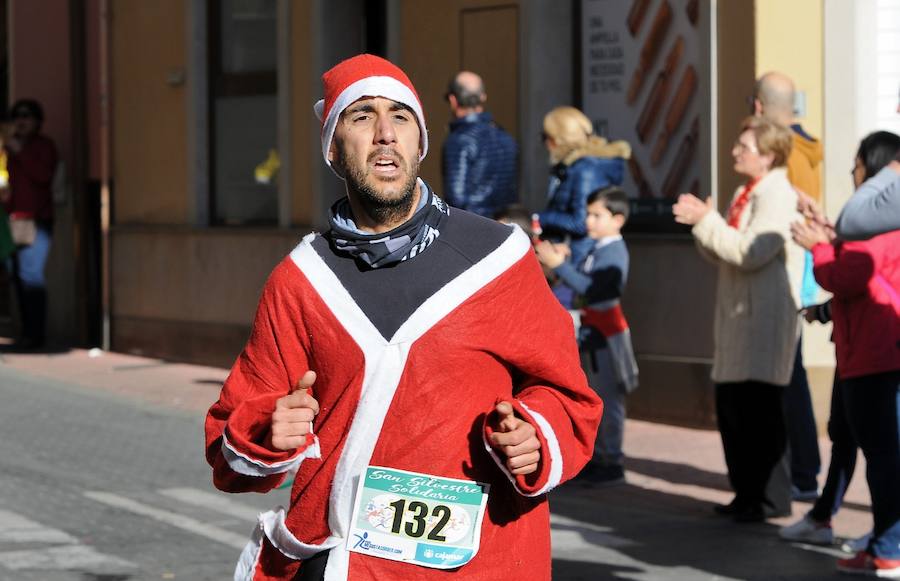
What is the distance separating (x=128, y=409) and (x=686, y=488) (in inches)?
186

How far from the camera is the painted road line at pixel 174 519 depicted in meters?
8.14

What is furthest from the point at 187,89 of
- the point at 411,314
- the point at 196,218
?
the point at 411,314

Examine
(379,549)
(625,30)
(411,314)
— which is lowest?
(379,549)

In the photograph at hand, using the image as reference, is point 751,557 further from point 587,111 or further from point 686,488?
point 587,111

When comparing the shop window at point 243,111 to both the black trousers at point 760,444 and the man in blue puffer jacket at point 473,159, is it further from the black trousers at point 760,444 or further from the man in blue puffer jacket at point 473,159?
the black trousers at point 760,444

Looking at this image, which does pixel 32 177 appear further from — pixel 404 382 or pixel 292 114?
pixel 404 382

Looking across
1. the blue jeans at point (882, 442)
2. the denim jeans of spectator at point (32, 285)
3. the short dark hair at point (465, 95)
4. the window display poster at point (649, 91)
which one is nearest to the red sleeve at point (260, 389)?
the blue jeans at point (882, 442)

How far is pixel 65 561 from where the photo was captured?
7.58 metres

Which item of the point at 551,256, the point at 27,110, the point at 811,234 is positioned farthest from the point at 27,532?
the point at 27,110

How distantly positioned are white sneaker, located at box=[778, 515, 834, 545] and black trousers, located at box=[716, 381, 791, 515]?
0.46 metres

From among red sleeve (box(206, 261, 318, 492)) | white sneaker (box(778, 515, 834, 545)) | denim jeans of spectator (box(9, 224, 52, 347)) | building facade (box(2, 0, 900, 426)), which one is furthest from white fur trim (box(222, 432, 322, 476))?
denim jeans of spectator (box(9, 224, 52, 347))

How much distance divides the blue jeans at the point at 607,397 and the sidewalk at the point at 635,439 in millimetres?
184

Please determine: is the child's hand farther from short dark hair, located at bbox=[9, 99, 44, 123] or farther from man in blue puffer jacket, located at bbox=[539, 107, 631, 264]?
short dark hair, located at bbox=[9, 99, 44, 123]

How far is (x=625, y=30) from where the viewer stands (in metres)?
12.4
